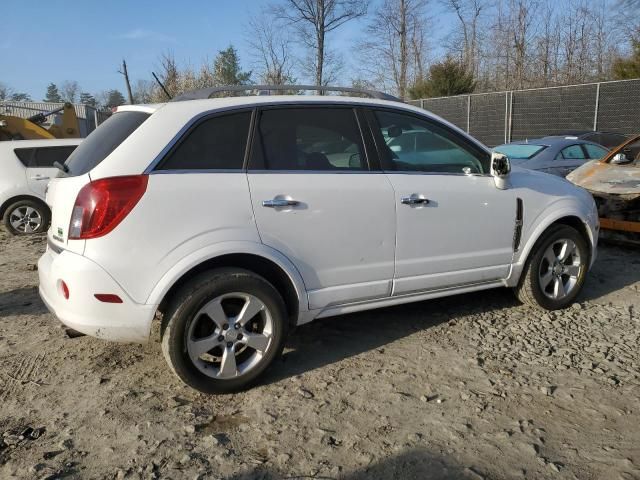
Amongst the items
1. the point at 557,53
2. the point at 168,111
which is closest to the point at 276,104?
the point at 168,111

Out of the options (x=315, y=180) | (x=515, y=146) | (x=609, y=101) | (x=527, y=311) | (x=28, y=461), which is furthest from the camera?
(x=609, y=101)

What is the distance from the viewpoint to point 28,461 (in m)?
2.67

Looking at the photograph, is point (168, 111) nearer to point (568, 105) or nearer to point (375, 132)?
point (375, 132)

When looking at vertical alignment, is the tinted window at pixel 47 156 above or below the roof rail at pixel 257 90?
below

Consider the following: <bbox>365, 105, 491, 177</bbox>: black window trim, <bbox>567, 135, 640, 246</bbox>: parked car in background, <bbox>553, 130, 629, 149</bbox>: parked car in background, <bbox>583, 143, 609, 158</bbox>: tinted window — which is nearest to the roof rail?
<bbox>365, 105, 491, 177</bbox>: black window trim

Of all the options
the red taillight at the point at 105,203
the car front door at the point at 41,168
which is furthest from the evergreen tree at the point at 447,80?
the red taillight at the point at 105,203

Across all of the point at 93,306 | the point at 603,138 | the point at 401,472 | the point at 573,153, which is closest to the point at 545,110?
the point at 603,138

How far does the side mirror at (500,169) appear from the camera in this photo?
13.4 ft

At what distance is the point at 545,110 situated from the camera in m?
19.0

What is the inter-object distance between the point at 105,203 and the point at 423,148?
7.54ft

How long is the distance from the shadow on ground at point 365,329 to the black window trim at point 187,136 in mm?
1376

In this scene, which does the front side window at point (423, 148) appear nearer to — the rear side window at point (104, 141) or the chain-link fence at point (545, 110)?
the rear side window at point (104, 141)

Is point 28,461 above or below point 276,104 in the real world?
below

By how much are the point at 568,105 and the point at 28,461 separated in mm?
19082
